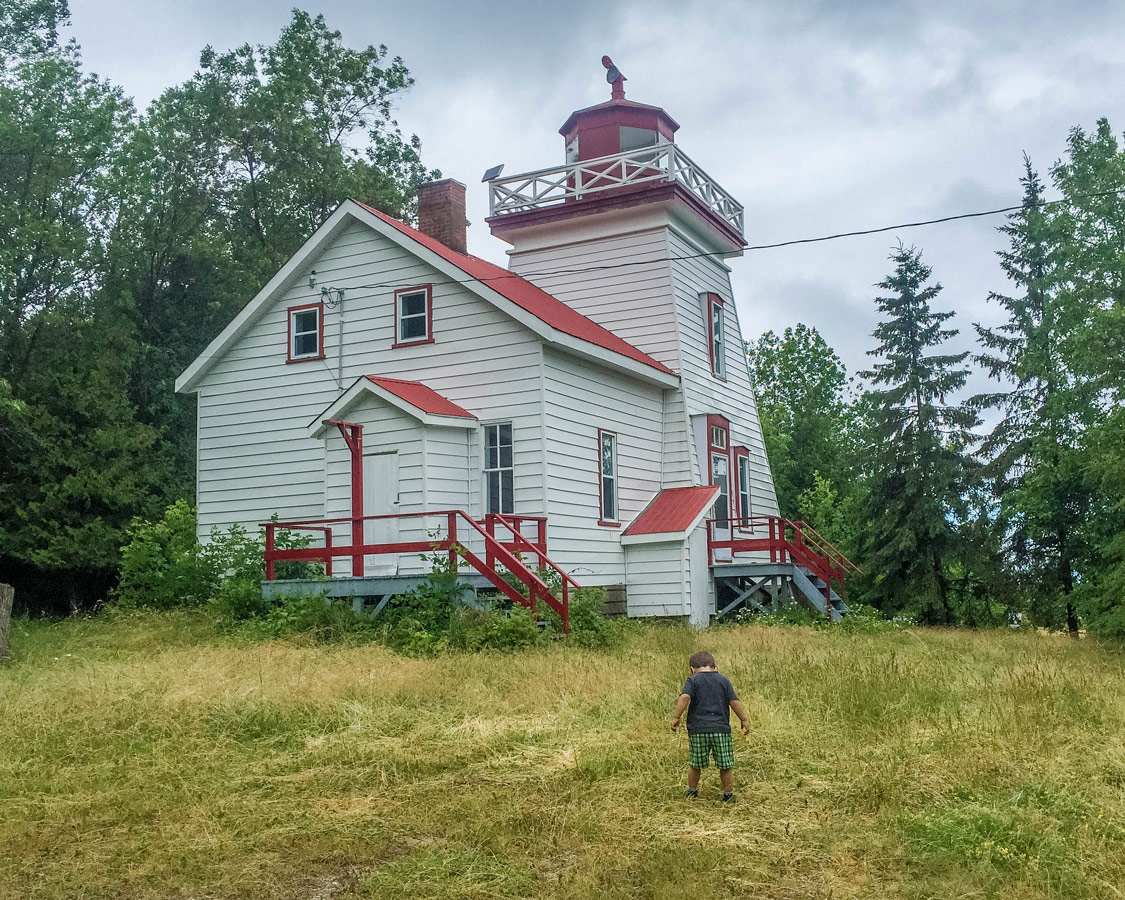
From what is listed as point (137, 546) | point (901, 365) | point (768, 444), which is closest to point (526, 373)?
point (137, 546)

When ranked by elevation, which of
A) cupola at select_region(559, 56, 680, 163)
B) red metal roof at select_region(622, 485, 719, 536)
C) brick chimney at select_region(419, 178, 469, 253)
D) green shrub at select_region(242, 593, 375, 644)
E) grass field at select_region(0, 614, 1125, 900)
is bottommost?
grass field at select_region(0, 614, 1125, 900)

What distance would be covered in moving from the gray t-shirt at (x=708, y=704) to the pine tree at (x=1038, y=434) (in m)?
16.8

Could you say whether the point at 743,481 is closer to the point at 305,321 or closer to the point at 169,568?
the point at 305,321

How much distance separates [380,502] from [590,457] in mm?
3960

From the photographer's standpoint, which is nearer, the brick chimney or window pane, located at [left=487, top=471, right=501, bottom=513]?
window pane, located at [left=487, top=471, right=501, bottom=513]

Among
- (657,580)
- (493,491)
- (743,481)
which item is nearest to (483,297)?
(493,491)

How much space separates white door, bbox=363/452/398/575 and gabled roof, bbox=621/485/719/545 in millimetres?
4609

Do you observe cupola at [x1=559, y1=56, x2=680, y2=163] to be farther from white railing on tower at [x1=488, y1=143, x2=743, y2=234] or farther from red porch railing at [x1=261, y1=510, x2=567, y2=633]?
red porch railing at [x1=261, y1=510, x2=567, y2=633]

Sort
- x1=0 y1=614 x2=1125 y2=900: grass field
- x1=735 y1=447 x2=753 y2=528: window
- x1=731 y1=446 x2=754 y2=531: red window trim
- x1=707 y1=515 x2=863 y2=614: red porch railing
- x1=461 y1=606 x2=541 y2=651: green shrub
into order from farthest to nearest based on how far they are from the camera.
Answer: x1=735 y1=447 x2=753 y2=528: window, x1=731 y1=446 x2=754 y2=531: red window trim, x1=707 y1=515 x2=863 y2=614: red porch railing, x1=461 y1=606 x2=541 y2=651: green shrub, x1=0 y1=614 x2=1125 y2=900: grass field

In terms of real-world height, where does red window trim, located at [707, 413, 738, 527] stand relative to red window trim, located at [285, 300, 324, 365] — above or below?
below

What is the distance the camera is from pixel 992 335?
2939 centimetres

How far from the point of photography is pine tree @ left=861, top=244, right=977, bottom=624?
26719mm

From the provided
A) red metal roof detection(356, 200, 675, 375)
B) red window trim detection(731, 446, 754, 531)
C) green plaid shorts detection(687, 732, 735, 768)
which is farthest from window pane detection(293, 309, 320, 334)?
green plaid shorts detection(687, 732, 735, 768)

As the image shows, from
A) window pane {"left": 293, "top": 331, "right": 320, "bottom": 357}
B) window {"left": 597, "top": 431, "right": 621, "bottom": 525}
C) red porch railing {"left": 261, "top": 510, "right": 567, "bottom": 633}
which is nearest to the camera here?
red porch railing {"left": 261, "top": 510, "right": 567, "bottom": 633}
